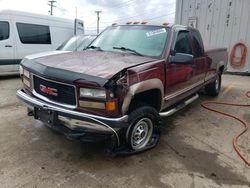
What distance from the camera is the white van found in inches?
328

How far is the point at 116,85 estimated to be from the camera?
2.74 m

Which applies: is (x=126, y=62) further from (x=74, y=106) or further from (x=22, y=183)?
(x=22, y=183)

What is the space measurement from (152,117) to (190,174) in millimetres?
917

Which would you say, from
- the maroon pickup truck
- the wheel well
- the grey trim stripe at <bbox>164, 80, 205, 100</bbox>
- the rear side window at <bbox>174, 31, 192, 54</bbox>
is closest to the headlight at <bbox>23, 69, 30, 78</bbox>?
the maroon pickup truck

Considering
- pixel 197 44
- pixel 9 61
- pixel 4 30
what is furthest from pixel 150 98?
pixel 4 30

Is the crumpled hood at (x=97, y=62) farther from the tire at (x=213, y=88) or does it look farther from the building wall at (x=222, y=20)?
the building wall at (x=222, y=20)

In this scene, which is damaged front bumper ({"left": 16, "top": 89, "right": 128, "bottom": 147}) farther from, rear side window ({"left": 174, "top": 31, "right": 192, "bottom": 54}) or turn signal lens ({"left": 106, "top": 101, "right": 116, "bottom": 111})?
rear side window ({"left": 174, "top": 31, "right": 192, "bottom": 54})

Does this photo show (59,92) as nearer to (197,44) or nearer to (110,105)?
(110,105)

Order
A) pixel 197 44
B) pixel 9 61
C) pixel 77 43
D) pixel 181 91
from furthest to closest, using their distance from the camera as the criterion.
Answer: pixel 9 61 → pixel 77 43 → pixel 197 44 → pixel 181 91

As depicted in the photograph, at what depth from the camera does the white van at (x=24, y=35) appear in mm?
8336

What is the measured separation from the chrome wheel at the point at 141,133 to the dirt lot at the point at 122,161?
0.53 ft

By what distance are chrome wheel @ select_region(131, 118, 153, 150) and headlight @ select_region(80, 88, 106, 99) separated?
76 cm

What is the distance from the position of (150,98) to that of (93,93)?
3.92 ft

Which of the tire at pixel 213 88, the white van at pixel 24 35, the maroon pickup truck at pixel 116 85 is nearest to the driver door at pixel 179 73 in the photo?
the maroon pickup truck at pixel 116 85
